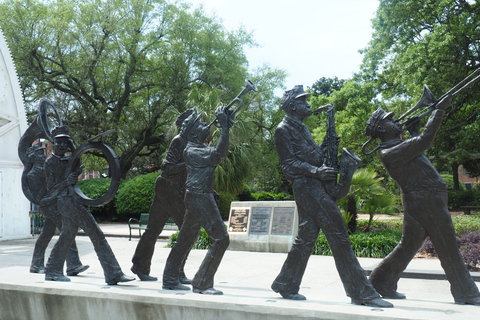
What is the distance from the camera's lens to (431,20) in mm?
19875

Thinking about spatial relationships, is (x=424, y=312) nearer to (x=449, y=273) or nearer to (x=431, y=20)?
(x=449, y=273)

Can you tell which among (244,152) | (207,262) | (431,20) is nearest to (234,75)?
(244,152)

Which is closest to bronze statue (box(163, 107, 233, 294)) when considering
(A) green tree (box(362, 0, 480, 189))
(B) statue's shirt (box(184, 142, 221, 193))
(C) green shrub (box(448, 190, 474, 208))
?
(B) statue's shirt (box(184, 142, 221, 193))

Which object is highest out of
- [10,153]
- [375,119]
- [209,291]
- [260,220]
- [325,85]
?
[325,85]

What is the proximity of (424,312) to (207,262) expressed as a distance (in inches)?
94.7

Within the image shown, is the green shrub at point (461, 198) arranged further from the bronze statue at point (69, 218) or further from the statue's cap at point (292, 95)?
the bronze statue at point (69, 218)

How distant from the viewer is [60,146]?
715cm

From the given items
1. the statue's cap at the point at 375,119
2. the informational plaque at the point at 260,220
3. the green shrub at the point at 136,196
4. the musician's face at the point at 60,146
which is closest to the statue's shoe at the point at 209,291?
the statue's cap at the point at 375,119

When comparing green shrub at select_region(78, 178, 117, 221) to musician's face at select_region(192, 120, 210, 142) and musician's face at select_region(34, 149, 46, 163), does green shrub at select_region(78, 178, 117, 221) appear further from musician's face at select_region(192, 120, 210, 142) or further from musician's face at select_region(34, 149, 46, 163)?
musician's face at select_region(192, 120, 210, 142)

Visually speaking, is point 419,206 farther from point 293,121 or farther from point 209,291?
point 209,291

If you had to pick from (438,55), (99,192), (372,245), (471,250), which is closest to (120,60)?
(99,192)

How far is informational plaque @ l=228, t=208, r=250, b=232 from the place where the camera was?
12.8 metres

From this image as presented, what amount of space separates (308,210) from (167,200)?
2.33m

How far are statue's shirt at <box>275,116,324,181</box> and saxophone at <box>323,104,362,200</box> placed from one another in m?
0.13
